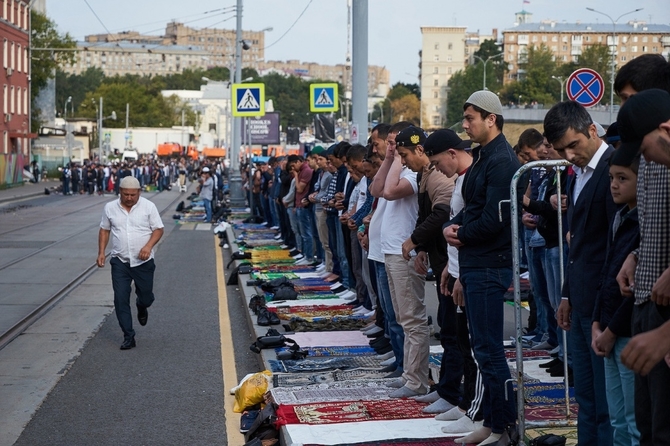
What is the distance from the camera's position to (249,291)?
15.0 metres

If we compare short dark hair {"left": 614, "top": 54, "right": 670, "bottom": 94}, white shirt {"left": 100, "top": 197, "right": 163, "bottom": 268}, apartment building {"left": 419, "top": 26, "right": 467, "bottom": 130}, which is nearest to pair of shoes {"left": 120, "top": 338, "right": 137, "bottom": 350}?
white shirt {"left": 100, "top": 197, "right": 163, "bottom": 268}

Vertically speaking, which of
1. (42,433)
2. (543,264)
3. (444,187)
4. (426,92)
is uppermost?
(426,92)

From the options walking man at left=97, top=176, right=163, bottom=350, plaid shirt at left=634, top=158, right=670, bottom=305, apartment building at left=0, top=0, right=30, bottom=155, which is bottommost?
walking man at left=97, top=176, right=163, bottom=350

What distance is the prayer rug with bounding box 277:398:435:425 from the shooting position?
291 inches

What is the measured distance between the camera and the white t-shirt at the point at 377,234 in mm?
8797

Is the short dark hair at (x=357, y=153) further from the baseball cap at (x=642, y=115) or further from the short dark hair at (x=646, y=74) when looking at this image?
the baseball cap at (x=642, y=115)

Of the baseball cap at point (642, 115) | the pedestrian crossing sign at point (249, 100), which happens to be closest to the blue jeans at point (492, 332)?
the baseball cap at point (642, 115)

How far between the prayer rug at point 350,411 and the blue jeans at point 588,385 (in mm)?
1909

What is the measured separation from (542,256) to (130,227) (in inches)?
177

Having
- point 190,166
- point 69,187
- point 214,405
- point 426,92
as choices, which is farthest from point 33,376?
point 426,92

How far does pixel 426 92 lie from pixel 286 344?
179 meters

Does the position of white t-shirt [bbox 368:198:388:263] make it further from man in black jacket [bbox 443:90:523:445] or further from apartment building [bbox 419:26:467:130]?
apartment building [bbox 419:26:467:130]

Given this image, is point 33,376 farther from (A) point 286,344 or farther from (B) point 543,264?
(B) point 543,264

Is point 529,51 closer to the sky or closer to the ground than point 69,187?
closer to the sky
